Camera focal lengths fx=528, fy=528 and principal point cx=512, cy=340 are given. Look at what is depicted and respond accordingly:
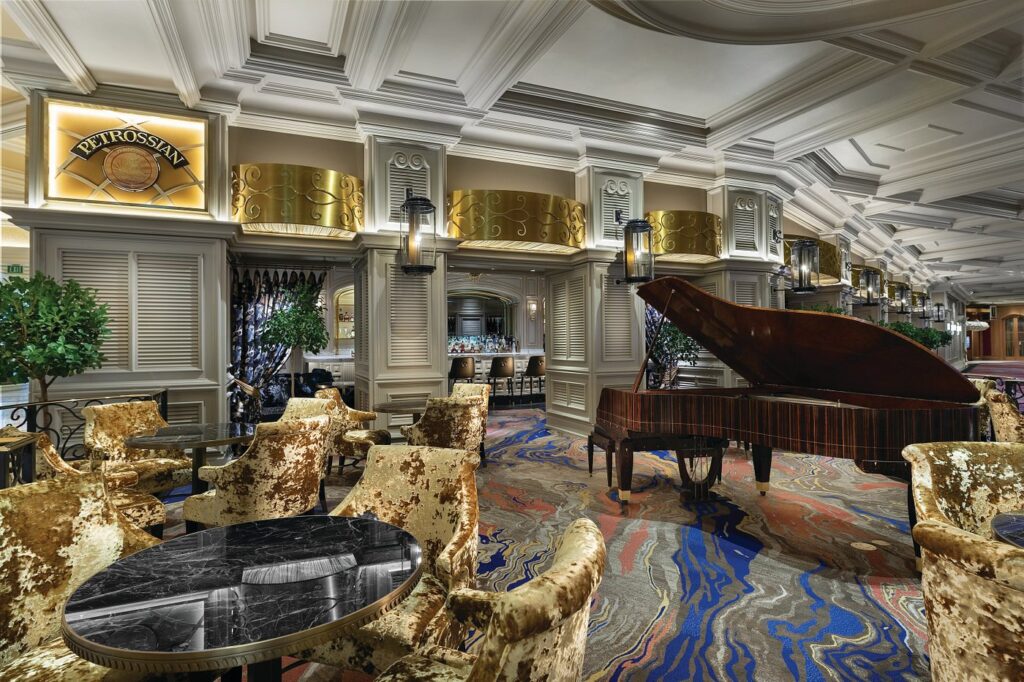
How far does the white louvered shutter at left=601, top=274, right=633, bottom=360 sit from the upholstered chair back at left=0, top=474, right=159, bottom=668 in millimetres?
5526

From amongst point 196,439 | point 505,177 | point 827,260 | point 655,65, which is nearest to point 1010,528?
point 196,439

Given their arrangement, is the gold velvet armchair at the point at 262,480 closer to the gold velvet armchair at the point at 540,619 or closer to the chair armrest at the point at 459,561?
the chair armrest at the point at 459,561

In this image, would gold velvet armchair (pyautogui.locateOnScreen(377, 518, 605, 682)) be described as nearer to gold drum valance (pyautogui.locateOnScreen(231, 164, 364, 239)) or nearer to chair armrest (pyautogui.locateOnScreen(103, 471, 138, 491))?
chair armrest (pyautogui.locateOnScreen(103, 471, 138, 491))

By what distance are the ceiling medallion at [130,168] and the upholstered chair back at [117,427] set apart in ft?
7.21

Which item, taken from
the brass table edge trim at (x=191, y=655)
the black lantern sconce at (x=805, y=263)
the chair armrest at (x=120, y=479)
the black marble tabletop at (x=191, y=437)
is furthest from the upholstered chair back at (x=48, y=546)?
the black lantern sconce at (x=805, y=263)

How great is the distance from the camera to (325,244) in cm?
573

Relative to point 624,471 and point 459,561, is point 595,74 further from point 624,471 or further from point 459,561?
point 459,561

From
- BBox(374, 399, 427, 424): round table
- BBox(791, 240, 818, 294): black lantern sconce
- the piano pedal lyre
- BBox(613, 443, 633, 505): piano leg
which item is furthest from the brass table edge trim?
BBox(791, 240, 818, 294): black lantern sconce

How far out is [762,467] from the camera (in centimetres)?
418

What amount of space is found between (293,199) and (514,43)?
260 centimetres

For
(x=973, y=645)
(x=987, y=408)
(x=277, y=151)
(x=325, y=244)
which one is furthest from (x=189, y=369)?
(x=987, y=408)

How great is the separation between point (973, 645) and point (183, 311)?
5.63m

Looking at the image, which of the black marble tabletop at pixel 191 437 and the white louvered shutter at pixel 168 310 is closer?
the black marble tabletop at pixel 191 437

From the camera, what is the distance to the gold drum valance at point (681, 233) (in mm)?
6871
